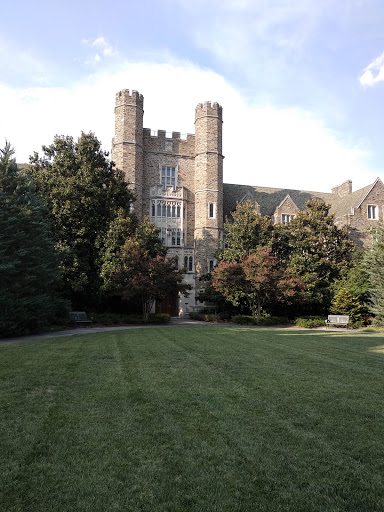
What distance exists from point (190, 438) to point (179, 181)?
3416 cm

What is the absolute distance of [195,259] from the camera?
1334 inches

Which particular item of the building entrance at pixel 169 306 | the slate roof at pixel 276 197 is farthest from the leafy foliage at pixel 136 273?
the slate roof at pixel 276 197

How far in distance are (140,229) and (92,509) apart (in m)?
22.7

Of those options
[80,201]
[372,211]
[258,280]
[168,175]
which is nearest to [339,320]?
[258,280]

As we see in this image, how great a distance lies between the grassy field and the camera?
9.11ft

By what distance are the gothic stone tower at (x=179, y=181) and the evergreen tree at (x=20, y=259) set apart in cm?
1767

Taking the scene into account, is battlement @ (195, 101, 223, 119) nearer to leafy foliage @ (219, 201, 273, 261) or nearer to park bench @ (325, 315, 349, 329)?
leafy foliage @ (219, 201, 273, 261)

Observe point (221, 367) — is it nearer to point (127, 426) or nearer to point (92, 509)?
point (127, 426)

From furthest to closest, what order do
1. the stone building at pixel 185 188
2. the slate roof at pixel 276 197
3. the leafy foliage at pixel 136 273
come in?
1. the slate roof at pixel 276 197
2. the stone building at pixel 185 188
3. the leafy foliage at pixel 136 273

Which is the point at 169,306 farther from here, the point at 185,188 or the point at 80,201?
the point at 80,201

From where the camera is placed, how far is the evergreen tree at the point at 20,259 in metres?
13.6

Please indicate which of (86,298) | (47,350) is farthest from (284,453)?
(86,298)

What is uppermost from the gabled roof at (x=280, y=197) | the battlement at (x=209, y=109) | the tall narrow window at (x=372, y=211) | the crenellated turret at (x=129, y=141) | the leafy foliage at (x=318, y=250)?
the battlement at (x=209, y=109)

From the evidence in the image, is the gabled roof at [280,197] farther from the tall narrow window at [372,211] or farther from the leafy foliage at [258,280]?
the leafy foliage at [258,280]
